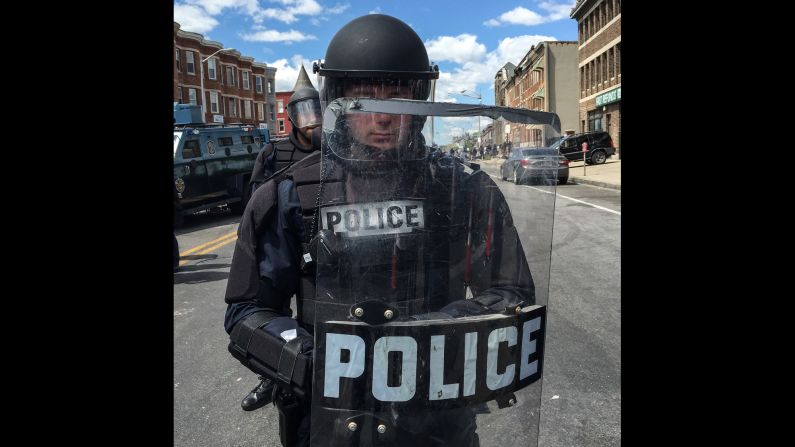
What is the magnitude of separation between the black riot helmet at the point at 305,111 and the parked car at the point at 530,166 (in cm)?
349

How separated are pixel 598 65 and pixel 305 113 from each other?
3391cm

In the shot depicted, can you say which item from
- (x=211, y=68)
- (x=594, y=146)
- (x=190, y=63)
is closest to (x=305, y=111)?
(x=594, y=146)

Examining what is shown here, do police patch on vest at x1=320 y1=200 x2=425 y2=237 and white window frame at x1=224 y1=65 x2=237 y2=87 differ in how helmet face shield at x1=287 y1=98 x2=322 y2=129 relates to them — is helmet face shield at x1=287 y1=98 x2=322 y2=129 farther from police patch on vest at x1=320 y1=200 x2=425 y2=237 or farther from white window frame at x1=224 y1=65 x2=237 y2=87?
white window frame at x1=224 y1=65 x2=237 y2=87

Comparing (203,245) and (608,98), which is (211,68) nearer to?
A: (608,98)

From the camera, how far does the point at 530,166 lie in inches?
51.9

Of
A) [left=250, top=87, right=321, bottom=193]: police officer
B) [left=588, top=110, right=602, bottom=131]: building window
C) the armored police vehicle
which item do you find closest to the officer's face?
[left=250, top=87, right=321, bottom=193]: police officer

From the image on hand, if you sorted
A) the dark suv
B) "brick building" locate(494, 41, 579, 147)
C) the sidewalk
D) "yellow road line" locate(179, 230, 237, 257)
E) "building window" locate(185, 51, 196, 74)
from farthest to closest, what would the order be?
"building window" locate(185, 51, 196, 74) < "brick building" locate(494, 41, 579, 147) < the dark suv < the sidewalk < "yellow road line" locate(179, 230, 237, 257)

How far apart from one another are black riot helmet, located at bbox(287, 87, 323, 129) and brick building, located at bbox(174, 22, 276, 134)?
3766 cm

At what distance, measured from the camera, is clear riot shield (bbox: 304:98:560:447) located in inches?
41.5
